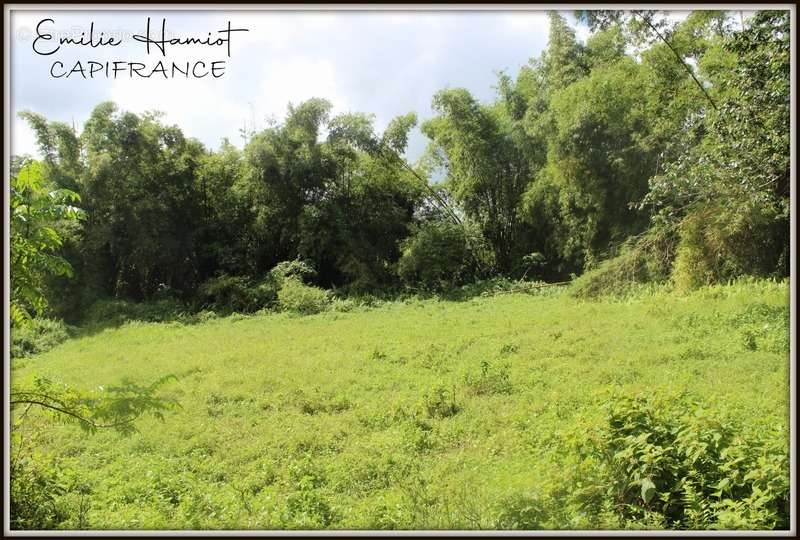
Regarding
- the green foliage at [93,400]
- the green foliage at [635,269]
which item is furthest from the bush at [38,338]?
the green foliage at [635,269]

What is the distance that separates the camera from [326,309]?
38.9 feet

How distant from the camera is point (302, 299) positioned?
38.9 feet

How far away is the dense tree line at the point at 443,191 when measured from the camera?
914 cm

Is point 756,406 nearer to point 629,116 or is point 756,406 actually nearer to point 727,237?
point 727,237

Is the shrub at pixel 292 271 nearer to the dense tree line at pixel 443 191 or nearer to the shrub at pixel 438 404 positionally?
the dense tree line at pixel 443 191

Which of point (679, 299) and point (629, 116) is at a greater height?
point (629, 116)

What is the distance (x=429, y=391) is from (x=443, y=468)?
4.69ft

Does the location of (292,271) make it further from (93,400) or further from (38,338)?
(93,400)

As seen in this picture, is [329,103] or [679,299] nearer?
[679,299]

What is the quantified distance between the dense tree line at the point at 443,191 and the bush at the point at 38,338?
48.2 inches

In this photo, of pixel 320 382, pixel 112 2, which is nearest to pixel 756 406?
pixel 320 382

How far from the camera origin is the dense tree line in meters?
9.14

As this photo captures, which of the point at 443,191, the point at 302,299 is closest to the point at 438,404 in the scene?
the point at 302,299

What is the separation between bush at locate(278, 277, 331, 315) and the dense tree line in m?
1.43
